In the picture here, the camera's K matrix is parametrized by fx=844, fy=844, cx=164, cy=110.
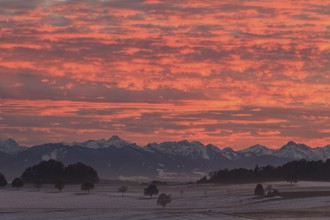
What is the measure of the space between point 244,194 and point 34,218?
239 feet

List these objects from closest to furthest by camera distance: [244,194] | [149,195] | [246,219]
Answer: [246,219]
[244,194]
[149,195]

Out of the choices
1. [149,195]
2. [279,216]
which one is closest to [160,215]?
[279,216]

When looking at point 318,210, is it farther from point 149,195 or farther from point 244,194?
point 149,195

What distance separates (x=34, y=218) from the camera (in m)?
112

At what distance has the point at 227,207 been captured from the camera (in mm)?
137750

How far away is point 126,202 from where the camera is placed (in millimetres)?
159250

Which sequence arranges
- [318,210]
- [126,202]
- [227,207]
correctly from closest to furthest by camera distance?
[318,210] < [227,207] < [126,202]

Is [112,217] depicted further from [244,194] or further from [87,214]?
[244,194]

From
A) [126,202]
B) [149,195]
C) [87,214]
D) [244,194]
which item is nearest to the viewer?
[87,214]

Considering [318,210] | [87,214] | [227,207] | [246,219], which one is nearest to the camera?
[246,219]

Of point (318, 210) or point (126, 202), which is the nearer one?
point (318, 210)

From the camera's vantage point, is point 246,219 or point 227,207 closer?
point 246,219

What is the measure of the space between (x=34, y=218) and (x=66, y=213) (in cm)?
1019

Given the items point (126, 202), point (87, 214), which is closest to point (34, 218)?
point (87, 214)
